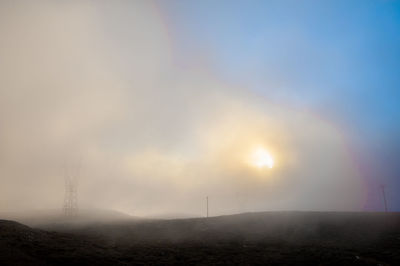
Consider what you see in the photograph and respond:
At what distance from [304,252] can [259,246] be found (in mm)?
7538

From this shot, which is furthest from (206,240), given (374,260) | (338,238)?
(374,260)

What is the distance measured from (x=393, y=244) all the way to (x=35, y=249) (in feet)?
A: 165

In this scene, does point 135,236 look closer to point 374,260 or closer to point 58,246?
point 58,246

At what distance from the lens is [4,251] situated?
3800cm

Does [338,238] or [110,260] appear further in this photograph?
[338,238]

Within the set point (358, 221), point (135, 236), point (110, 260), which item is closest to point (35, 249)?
point (110, 260)

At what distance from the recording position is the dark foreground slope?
42094 millimetres

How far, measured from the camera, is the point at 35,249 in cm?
4194

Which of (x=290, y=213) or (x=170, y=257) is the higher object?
(x=290, y=213)

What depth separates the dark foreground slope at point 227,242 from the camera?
42.1 meters

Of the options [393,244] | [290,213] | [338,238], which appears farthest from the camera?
[290,213]

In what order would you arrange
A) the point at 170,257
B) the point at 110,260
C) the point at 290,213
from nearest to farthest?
the point at 110,260 → the point at 170,257 → the point at 290,213

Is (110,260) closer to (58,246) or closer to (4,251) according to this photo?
(58,246)

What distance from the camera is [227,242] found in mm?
55562
